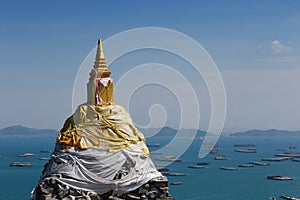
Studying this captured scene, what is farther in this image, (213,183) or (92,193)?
(213,183)

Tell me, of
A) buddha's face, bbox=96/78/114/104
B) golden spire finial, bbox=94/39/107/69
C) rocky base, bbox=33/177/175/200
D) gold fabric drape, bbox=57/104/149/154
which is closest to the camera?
rocky base, bbox=33/177/175/200

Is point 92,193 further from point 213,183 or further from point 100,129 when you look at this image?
point 213,183

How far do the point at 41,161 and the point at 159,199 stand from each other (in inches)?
2202

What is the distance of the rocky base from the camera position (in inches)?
509

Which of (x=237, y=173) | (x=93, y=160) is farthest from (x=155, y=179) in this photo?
(x=237, y=173)

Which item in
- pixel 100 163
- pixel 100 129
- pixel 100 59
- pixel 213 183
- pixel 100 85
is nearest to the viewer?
pixel 100 163

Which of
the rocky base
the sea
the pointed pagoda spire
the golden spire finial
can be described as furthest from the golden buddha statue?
the sea

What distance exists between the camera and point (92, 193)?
13117 millimetres

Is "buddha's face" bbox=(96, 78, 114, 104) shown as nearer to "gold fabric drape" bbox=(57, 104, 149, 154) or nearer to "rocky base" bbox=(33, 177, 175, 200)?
"gold fabric drape" bbox=(57, 104, 149, 154)

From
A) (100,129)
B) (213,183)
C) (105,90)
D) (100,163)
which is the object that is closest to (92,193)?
(100,163)

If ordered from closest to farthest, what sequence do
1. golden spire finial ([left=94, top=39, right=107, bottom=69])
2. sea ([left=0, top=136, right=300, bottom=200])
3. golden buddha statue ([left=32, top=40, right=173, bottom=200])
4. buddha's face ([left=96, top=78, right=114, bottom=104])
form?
golden buddha statue ([left=32, top=40, right=173, bottom=200]), buddha's face ([left=96, top=78, right=114, bottom=104]), golden spire finial ([left=94, top=39, right=107, bottom=69]), sea ([left=0, top=136, right=300, bottom=200])

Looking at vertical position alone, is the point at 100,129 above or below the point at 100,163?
above

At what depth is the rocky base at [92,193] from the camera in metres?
12.9

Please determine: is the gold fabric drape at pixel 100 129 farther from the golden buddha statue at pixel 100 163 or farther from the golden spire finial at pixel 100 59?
the golden spire finial at pixel 100 59
